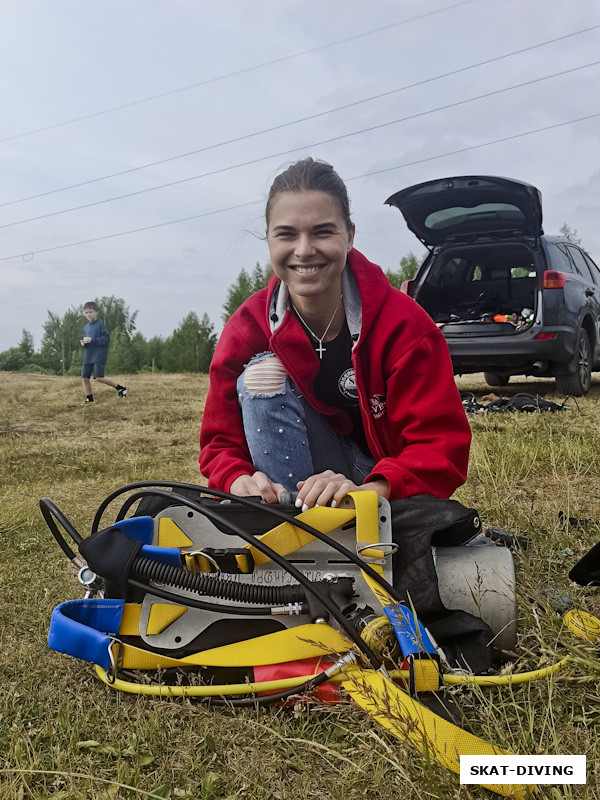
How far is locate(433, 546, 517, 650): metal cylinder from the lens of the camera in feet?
5.14

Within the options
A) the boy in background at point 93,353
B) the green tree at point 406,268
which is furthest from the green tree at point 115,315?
the boy in background at point 93,353

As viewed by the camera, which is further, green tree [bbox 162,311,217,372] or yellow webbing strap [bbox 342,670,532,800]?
green tree [bbox 162,311,217,372]

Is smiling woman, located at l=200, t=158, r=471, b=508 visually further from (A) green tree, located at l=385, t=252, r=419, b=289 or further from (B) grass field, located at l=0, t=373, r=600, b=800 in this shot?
(A) green tree, located at l=385, t=252, r=419, b=289

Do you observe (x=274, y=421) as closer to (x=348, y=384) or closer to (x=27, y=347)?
(x=348, y=384)

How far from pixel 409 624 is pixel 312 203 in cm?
121

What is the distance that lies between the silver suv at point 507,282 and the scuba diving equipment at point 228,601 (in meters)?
4.65

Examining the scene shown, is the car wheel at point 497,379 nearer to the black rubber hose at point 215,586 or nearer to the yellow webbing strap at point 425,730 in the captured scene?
the black rubber hose at point 215,586

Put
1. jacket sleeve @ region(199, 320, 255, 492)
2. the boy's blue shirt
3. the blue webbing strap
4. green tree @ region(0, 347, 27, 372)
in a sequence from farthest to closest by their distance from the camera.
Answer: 1. green tree @ region(0, 347, 27, 372)
2. the boy's blue shirt
3. jacket sleeve @ region(199, 320, 255, 492)
4. the blue webbing strap


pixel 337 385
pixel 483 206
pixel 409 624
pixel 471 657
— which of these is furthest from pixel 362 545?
pixel 483 206

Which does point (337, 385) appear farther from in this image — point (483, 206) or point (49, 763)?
point (483, 206)

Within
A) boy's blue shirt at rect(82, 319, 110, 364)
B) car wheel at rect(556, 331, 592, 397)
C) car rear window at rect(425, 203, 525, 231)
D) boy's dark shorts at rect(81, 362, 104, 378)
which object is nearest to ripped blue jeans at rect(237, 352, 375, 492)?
car rear window at rect(425, 203, 525, 231)

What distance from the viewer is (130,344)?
5766 cm

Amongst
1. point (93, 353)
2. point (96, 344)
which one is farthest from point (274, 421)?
point (96, 344)

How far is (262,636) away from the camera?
1482 mm
